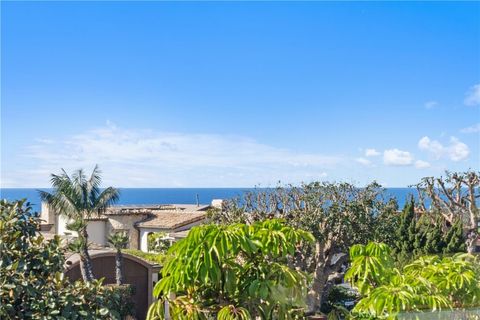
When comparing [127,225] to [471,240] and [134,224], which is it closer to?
[134,224]

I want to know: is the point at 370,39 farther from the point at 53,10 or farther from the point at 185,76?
the point at 53,10

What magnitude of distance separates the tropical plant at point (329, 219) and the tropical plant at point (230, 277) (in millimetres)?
11710

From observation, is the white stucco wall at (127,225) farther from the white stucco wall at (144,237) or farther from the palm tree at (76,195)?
the palm tree at (76,195)

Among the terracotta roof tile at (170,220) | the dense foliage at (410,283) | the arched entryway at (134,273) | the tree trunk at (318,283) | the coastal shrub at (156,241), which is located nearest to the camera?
the dense foliage at (410,283)

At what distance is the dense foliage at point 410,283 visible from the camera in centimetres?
575

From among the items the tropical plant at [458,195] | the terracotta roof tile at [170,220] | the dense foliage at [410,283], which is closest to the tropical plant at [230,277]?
the dense foliage at [410,283]

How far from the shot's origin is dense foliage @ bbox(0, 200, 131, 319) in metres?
6.07

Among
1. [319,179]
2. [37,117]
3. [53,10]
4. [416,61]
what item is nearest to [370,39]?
[416,61]

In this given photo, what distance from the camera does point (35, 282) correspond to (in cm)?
630

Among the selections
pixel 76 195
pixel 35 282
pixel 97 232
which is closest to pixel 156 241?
pixel 97 232

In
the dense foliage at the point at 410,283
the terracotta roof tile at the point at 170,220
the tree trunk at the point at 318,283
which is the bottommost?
the tree trunk at the point at 318,283

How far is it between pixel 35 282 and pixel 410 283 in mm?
4514

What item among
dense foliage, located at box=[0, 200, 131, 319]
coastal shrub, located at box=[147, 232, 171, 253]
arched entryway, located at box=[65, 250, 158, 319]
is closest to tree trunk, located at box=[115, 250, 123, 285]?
arched entryway, located at box=[65, 250, 158, 319]

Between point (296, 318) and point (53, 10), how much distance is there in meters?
8.47
